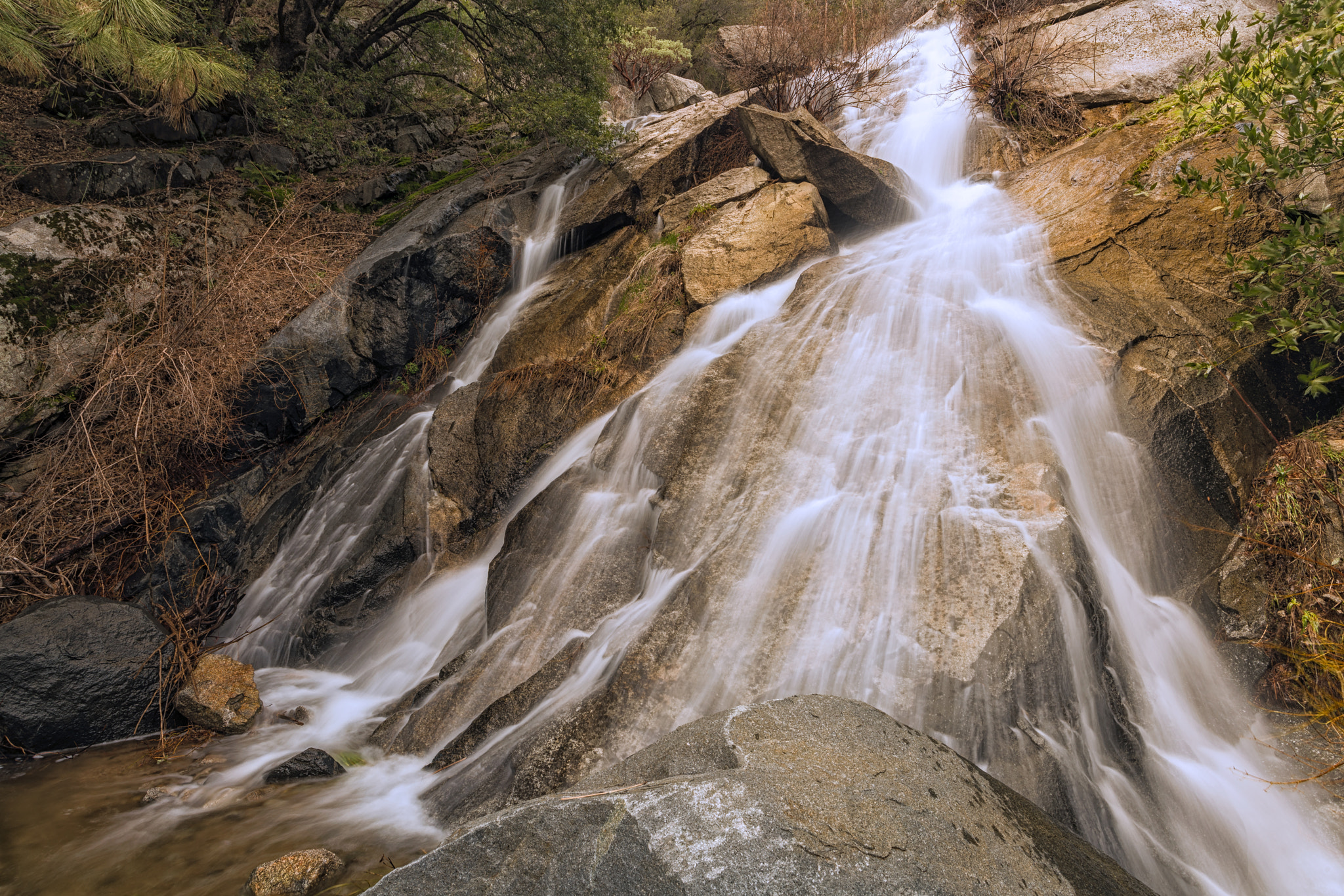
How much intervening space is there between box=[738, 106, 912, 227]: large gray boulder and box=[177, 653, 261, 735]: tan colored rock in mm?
7122

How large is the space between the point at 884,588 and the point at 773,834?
2090 mm

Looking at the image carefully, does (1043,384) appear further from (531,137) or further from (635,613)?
(531,137)

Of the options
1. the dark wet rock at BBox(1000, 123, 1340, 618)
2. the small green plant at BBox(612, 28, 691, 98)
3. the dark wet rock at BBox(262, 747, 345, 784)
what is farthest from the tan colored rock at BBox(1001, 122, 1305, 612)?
the small green plant at BBox(612, 28, 691, 98)

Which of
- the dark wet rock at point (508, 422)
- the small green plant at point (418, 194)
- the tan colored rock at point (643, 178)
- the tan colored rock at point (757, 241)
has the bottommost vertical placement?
the dark wet rock at point (508, 422)

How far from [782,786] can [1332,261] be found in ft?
11.7

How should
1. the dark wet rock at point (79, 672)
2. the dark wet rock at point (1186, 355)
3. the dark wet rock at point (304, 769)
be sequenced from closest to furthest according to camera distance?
the dark wet rock at point (304, 769) → the dark wet rock at point (1186, 355) → the dark wet rock at point (79, 672)

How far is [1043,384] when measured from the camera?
181 inches

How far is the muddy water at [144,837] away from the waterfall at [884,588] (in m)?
0.19

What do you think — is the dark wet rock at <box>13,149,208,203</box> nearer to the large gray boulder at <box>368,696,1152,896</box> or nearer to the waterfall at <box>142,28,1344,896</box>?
the waterfall at <box>142,28,1344,896</box>

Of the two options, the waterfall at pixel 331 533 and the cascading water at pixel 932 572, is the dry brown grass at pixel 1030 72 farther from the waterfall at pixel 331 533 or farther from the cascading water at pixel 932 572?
the waterfall at pixel 331 533

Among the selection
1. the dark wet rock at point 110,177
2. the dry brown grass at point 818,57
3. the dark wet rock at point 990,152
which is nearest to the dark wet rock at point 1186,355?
the dark wet rock at point 990,152

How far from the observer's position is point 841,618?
3.60 meters

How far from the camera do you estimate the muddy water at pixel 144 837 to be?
3.15 metres

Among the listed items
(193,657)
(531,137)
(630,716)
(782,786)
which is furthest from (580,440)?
(531,137)
